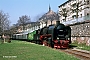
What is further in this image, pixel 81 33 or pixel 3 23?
pixel 3 23

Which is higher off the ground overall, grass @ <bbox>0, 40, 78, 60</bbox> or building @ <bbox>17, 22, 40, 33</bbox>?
building @ <bbox>17, 22, 40, 33</bbox>

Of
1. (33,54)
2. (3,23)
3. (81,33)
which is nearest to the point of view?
(33,54)

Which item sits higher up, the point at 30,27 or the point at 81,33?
the point at 30,27

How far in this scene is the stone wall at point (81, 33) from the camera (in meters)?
37.4

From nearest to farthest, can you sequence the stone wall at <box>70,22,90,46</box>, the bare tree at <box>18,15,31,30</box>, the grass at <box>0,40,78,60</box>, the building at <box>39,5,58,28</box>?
the grass at <box>0,40,78,60</box>, the stone wall at <box>70,22,90,46</box>, the building at <box>39,5,58,28</box>, the bare tree at <box>18,15,31,30</box>

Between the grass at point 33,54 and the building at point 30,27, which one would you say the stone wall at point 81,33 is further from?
the building at point 30,27

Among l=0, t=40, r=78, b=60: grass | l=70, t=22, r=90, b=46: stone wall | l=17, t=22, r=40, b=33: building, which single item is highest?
l=17, t=22, r=40, b=33: building

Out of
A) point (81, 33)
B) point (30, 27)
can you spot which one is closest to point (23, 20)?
point (30, 27)

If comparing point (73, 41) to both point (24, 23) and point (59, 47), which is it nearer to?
point (59, 47)

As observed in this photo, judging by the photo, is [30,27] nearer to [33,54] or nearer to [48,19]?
[48,19]

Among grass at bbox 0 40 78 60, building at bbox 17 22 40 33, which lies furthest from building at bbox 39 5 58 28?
grass at bbox 0 40 78 60

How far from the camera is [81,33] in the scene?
40344 mm

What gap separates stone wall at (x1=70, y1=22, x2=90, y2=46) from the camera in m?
37.4

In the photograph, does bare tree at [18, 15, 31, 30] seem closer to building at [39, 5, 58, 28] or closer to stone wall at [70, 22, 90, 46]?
building at [39, 5, 58, 28]
